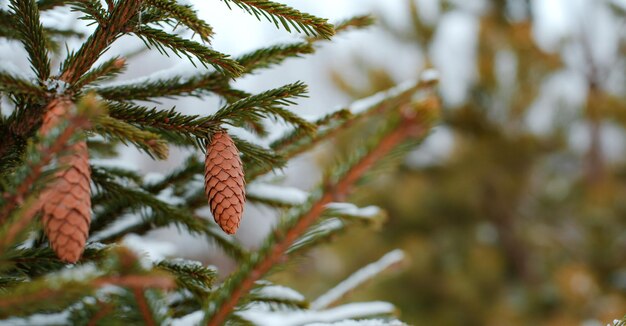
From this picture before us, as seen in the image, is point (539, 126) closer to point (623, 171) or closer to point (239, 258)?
point (623, 171)

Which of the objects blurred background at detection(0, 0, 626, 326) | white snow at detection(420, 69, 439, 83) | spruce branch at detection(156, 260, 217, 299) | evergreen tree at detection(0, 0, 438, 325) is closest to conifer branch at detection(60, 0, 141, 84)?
evergreen tree at detection(0, 0, 438, 325)

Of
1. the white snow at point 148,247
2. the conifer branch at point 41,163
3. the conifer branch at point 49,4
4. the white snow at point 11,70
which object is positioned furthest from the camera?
the conifer branch at point 49,4

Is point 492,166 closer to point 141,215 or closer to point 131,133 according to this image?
point 141,215

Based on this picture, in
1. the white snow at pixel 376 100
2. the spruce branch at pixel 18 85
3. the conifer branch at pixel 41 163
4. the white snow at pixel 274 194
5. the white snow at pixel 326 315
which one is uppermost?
the white snow at pixel 376 100

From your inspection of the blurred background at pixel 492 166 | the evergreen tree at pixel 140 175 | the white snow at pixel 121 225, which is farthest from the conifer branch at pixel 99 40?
the blurred background at pixel 492 166

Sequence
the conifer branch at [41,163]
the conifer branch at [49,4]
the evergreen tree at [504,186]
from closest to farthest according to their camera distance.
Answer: the conifer branch at [41,163] → the conifer branch at [49,4] → the evergreen tree at [504,186]

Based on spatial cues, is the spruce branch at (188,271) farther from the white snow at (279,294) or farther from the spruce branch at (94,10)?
the spruce branch at (94,10)

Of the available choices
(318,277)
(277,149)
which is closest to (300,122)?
(277,149)
